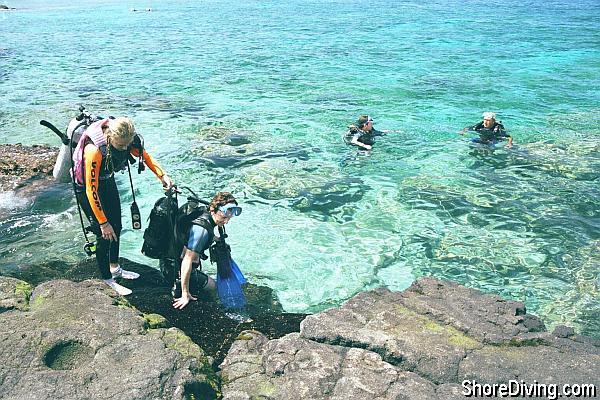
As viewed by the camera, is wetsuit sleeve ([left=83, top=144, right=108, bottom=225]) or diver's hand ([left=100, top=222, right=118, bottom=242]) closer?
wetsuit sleeve ([left=83, top=144, right=108, bottom=225])

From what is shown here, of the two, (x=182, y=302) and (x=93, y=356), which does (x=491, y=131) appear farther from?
(x=93, y=356)

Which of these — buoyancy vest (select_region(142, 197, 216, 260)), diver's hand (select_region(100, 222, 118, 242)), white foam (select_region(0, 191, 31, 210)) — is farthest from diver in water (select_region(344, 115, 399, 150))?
diver's hand (select_region(100, 222, 118, 242))

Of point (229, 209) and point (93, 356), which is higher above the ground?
point (229, 209)

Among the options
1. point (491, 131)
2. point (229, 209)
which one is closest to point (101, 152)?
point (229, 209)

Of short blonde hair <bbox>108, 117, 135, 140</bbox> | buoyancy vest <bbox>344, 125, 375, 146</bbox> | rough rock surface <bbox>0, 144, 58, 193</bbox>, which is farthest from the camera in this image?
buoyancy vest <bbox>344, 125, 375, 146</bbox>

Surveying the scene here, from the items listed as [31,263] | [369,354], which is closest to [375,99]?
[31,263]

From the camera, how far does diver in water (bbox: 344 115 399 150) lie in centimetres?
1295

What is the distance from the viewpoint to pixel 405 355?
4676 mm

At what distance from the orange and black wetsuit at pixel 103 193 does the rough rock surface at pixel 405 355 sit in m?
1.99

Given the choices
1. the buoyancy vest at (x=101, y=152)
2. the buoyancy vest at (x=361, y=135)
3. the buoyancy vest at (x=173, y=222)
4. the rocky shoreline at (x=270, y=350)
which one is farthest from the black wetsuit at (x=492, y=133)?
the buoyancy vest at (x=101, y=152)

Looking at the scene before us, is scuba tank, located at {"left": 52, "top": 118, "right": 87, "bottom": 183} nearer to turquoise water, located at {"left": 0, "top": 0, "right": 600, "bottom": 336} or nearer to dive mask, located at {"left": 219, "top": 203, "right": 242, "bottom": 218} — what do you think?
dive mask, located at {"left": 219, "top": 203, "right": 242, "bottom": 218}

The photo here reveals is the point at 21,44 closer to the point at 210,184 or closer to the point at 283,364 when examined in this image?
the point at 210,184

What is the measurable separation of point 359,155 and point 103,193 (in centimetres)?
809

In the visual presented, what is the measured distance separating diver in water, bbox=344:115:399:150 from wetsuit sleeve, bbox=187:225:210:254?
811 centimetres
